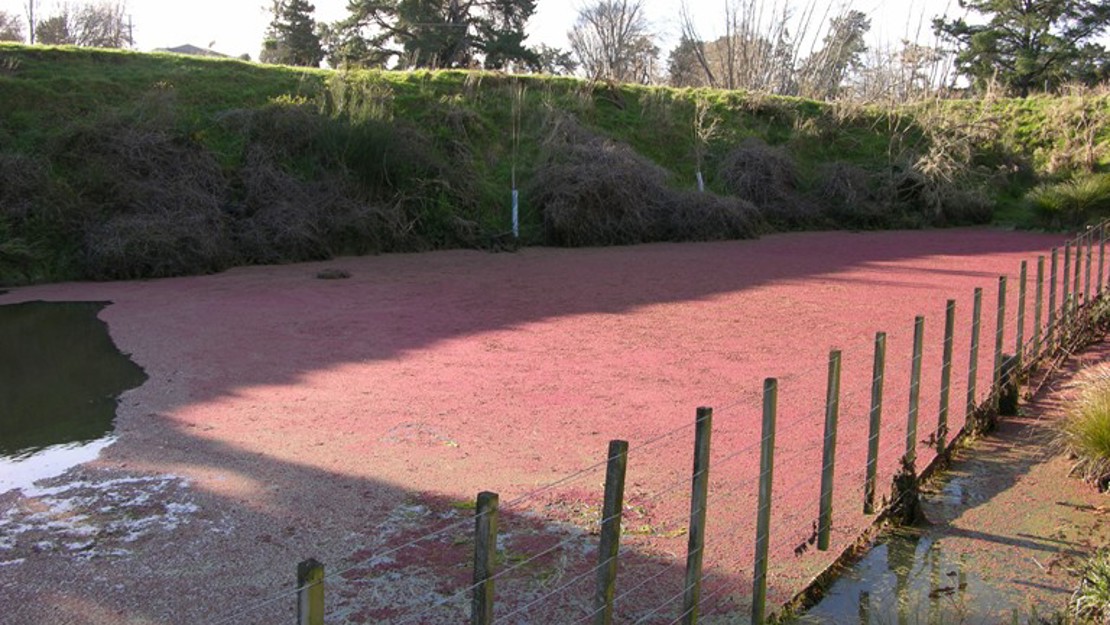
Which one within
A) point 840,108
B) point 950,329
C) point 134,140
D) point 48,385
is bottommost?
point 48,385

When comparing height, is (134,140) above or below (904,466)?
above

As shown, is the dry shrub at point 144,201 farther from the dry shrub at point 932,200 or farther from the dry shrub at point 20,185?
the dry shrub at point 932,200

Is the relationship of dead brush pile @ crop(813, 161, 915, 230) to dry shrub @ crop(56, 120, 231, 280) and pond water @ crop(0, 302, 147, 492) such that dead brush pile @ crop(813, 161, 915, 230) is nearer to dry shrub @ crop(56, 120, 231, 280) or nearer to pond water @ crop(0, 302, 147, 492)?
dry shrub @ crop(56, 120, 231, 280)

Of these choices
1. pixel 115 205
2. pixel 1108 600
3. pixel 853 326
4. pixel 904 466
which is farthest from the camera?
pixel 115 205

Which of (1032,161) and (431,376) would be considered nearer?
(431,376)

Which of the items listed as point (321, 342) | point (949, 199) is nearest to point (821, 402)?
point (321, 342)

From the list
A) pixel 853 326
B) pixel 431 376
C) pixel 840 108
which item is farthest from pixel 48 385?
pixel 840 108

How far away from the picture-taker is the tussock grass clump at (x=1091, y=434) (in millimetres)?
5883

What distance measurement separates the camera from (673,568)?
473 cm

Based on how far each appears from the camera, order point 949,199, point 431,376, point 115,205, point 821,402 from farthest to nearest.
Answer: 1. point 949,199
2. point 115,205
3. point 431,376
4. point 821,402

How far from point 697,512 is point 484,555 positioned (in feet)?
3.68

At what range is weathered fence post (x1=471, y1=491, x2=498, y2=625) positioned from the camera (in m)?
2.74

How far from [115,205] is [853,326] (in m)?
12.4

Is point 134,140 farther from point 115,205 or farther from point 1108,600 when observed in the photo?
point 1108,600
